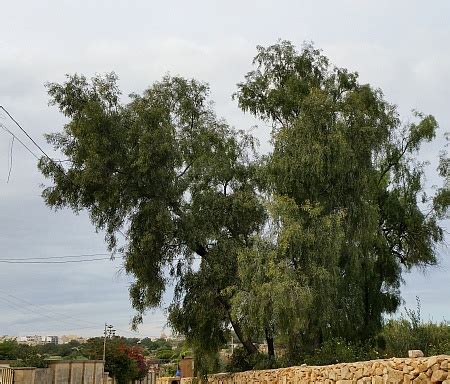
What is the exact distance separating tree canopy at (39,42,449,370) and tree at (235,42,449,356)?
0.19 ft

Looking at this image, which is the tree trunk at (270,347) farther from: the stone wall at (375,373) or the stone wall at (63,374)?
the stone wall at (63,374)

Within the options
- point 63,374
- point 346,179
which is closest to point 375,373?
point 346,179

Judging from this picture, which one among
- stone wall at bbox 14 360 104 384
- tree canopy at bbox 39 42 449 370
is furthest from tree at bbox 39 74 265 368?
stone wall at bbox 14 360 104 384

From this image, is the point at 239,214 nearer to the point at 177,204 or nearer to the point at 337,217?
the point at 177,204

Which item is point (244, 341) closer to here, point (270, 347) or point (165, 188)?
point (270, 347)

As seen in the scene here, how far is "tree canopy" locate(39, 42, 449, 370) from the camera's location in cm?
2312

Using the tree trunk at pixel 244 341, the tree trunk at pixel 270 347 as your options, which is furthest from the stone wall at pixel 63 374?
the tree trunk at pixel 270 347

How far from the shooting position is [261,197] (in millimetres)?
26719

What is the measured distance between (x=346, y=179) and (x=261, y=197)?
3.79m

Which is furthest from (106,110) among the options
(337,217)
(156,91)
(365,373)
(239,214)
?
(365,373)

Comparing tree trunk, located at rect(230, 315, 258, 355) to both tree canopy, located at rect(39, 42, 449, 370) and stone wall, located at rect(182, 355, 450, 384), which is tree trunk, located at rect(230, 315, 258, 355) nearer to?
tree canopy, located at rect(39, 42, 449, 370)

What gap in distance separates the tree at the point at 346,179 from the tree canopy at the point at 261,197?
0.19ft

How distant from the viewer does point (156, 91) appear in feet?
86.4

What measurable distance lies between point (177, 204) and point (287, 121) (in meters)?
5.95
